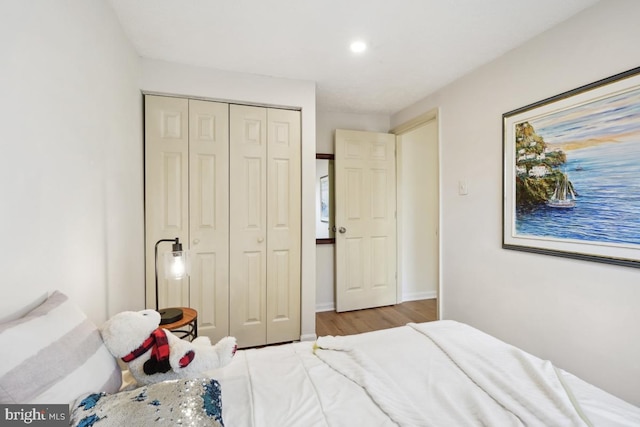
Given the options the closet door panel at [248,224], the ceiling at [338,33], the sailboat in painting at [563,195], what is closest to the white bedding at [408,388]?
the sailboat in painting at [563,195]

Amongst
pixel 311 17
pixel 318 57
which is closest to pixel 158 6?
pixel 311 17

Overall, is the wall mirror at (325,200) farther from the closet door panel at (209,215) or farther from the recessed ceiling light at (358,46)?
the recessed ceiling light at (358,46)

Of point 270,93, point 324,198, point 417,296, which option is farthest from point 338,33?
point 417,296

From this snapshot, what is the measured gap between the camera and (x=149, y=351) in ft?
3.25

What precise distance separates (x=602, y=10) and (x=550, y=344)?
199 cm

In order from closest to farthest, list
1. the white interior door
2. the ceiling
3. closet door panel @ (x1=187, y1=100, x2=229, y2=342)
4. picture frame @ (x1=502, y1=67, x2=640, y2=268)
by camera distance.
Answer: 1. picture frame @ (x1=502, y1=67, x2=640, y2=268)
2. the ceiling
3. closet door panel @ (x1=187, y1=100, x2=229, y2=342)
4. the white interior door

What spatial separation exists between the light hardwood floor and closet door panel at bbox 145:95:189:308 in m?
1.46

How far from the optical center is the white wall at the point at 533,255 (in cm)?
151

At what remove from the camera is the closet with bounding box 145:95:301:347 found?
2.28 meters

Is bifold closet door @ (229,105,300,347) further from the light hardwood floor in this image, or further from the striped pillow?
the striped pillow

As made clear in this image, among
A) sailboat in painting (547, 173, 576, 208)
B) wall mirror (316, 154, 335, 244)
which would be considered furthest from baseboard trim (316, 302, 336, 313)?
sailboat in painting (547, 173, 576, 208)

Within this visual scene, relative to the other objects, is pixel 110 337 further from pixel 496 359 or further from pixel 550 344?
pixel 550 344

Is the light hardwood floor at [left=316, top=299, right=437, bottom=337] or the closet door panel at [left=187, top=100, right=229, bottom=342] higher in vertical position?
the closet door panel at [left=187, top=100, right=229, bottom=342]

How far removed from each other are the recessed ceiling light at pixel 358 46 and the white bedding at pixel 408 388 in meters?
1.91
